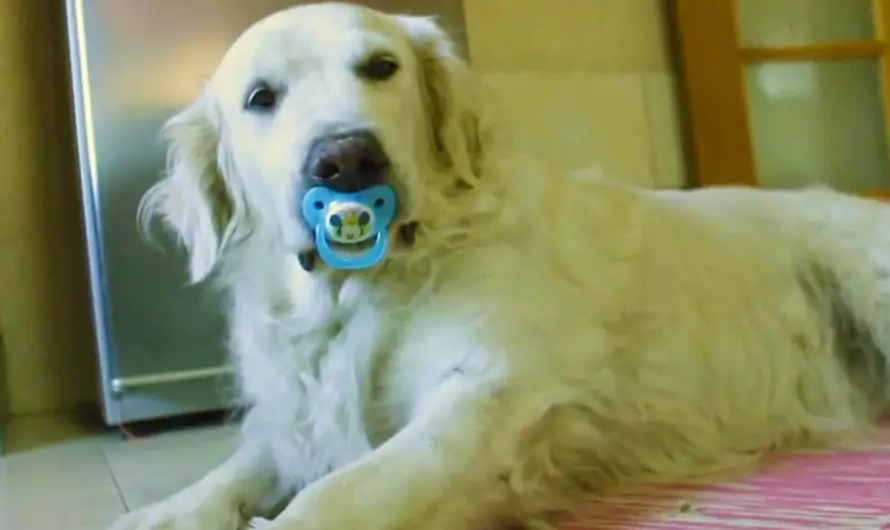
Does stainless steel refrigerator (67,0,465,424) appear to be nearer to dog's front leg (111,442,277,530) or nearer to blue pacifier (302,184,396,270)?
dog's front leg (111,442,277,530)

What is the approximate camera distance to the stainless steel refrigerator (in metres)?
2.17

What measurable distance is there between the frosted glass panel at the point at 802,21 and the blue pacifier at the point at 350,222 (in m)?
2.26

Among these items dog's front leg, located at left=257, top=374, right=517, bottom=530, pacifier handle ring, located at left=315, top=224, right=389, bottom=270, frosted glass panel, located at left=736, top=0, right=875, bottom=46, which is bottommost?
dog's front leg, located at left=257, top=374, right=517, bottom=530

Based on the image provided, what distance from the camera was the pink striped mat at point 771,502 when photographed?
1181 mm

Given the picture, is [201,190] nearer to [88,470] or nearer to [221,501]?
[221,501]

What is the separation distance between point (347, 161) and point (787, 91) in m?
2.40

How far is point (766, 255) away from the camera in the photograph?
171 cm

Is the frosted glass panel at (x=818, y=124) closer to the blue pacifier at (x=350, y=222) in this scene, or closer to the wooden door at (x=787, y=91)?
the wooden door at (x=787, y=91)

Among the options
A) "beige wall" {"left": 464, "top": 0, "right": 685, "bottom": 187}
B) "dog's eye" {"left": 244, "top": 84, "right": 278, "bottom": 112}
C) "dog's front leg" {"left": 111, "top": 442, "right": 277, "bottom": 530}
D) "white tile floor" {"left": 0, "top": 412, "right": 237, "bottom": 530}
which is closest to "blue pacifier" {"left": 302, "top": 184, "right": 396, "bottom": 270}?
"dog's eye" {"left": 244, "top": 84, "right": 278, "bottom": 112}

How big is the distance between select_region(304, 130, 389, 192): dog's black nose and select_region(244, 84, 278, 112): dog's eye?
0.17 m

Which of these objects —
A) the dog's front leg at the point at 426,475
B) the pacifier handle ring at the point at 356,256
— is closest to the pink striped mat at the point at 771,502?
the dog's front leg at the point at 426,475

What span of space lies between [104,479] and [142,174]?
26.3 inches

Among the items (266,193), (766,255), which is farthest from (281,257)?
(766,255)

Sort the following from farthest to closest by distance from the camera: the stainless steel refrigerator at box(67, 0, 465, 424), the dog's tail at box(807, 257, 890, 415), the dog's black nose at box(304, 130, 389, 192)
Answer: the stainless steel refrigerator at box(67, 0, 465, 424) → the dog's tail at box(807, 257, 890, 415) → the dog's black nose at box(304, 130, 389, 192)
